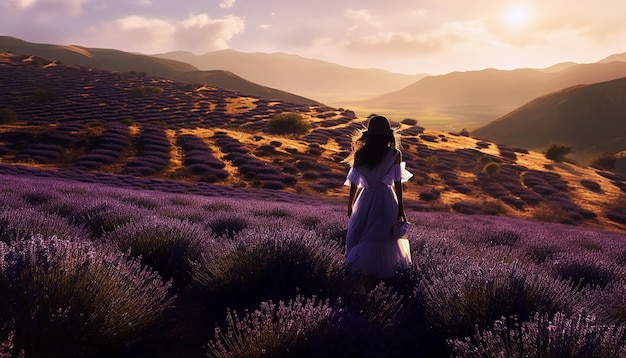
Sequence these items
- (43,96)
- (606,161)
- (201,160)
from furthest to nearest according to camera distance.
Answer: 1. (606,161)
2. (43,96)
3. (201,160)

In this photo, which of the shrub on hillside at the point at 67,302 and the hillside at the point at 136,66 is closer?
the shrub on hillside at the point at 67,302

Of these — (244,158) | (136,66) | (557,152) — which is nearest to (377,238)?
(244,158)

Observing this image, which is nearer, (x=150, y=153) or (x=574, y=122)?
(x=150, y=153)

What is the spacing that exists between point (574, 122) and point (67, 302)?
104486 mm

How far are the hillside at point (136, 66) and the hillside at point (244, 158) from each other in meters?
67.7

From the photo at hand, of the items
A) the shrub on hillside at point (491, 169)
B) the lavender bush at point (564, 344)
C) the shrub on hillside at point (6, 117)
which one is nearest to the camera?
the lavender bush at point (564, 344)

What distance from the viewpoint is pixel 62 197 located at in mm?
8391

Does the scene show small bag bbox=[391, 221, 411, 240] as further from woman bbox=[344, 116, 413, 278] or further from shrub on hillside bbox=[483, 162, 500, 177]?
shrub on hillside bbox=[483, 162, 500, 177]

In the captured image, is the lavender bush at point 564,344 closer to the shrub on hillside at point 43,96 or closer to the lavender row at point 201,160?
the lavender row at point 201,160

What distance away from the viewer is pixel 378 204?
4926 millimetres

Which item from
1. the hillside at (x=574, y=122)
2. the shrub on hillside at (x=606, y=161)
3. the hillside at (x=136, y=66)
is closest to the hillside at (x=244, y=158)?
the shrub on hillside at (x=606, y=161)

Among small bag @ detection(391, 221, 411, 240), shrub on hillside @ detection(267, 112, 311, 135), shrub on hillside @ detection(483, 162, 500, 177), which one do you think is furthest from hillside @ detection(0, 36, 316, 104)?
small bag @ detection(391, 221, 411, 240)

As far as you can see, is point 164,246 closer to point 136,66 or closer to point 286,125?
point 286,125

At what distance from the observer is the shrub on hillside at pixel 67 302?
2545 millimetres
